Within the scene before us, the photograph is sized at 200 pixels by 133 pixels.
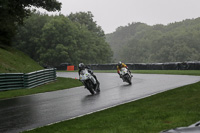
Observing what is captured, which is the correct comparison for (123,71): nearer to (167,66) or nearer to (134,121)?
(134,121)

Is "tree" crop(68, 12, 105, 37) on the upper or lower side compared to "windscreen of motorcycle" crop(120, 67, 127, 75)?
upper

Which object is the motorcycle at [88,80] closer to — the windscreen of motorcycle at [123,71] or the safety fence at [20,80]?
the windscreen of motorcycle at [123,71]

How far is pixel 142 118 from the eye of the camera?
7.60 m

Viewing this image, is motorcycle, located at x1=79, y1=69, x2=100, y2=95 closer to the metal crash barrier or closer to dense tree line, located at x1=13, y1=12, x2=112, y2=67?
the metal crash barrier

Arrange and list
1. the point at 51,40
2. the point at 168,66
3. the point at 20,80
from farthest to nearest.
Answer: the point at 51,40 < the point at 168,66 < the point at 20,80

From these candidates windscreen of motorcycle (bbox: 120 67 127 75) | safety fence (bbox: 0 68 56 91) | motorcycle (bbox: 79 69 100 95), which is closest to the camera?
motorcycle (bbox: 79 69 100 95)

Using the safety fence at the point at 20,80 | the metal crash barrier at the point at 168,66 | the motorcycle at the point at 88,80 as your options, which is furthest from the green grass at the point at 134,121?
the metal crash barrier at the point at 168,66

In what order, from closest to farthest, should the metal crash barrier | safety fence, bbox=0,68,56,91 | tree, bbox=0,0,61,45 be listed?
safety fence, bbox=0,68,56,91 → tree, bbox=0,0,61,45 → the metal crash barrier

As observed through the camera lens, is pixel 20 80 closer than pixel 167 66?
Yes

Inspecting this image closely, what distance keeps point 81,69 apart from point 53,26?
5532 cm

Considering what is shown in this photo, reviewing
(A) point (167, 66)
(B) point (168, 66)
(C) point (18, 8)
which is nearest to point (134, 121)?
(C) point (18, 8)

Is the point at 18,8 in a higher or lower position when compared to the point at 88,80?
higher

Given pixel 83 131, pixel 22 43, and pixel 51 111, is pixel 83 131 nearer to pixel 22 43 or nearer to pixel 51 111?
pixel 51 111

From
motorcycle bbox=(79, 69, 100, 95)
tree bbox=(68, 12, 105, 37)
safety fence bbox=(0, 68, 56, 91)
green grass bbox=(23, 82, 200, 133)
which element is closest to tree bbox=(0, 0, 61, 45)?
safety fence bbox=(0, 68, 56, 91)
